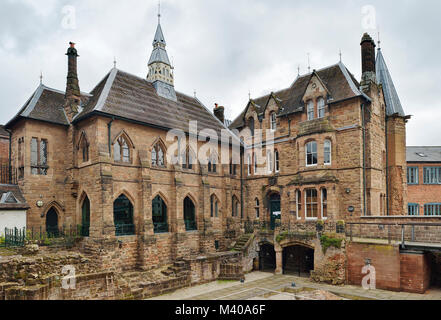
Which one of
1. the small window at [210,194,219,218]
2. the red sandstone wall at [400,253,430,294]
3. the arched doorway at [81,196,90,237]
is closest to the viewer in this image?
the red sandstone wall at [400,253,430,294]

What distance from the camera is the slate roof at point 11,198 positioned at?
61.7 ft

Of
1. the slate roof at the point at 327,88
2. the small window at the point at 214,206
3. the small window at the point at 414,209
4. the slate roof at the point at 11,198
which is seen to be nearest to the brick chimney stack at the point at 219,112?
the slate roof at the point at 327,88

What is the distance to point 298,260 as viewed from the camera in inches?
979

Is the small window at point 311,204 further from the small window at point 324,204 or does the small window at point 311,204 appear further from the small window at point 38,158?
the small window at point 38,158

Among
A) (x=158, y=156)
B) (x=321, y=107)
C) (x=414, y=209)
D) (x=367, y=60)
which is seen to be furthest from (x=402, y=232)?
(x=414, y=209)

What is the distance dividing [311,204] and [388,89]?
1217 centimetres

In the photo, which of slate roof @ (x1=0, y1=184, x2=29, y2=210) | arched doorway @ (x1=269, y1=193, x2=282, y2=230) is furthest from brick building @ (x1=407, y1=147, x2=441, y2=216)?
slate roof @ (x1=0, y1=184, x2=29, y2=210)

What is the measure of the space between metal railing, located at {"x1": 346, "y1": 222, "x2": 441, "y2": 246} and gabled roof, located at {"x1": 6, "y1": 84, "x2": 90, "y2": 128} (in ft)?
64.3

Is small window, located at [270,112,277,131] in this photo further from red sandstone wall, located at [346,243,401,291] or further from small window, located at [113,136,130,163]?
small window, located at [113,136,130,163]

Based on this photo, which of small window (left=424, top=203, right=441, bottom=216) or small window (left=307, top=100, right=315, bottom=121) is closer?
small window (left=307, top=100, right=315, bottom=121)

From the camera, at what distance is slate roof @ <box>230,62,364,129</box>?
79.4 ft

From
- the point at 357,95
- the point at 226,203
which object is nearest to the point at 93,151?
the point at 226,203

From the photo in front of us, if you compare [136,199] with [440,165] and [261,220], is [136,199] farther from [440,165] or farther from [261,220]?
[440,165]

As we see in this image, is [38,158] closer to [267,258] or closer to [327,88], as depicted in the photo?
[267,258]
